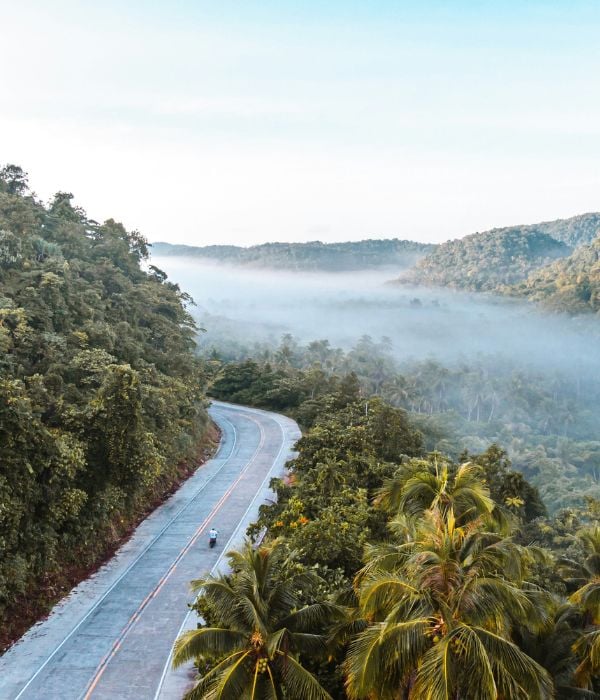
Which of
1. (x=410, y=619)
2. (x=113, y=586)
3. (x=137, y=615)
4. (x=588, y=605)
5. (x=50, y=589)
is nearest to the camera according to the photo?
(x=410, y=619)

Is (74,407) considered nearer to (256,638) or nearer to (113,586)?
(113,586)

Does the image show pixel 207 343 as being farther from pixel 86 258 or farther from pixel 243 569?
pixel 243 569

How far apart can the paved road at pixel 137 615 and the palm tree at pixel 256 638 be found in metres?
6.02

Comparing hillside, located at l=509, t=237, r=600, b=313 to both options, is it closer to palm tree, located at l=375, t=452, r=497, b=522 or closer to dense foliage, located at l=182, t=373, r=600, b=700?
palm tree, located at l=375, t=452, r=497, b=522

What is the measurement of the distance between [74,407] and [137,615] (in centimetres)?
678

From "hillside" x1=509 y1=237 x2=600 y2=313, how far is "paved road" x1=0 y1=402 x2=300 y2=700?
142 meters

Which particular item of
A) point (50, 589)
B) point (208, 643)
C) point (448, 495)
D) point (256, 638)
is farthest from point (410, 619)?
point (50, 589)

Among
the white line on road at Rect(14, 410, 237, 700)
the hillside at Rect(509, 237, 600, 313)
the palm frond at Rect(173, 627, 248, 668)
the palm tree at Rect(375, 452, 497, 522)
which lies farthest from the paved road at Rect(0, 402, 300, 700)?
the hillside at Rect(509, 237, 600, 313)

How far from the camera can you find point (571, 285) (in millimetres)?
158500

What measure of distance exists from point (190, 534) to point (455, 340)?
448ft

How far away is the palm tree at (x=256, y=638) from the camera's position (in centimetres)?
912

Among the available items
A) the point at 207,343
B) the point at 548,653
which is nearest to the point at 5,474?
the point at 548,653

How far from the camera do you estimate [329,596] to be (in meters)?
12.6

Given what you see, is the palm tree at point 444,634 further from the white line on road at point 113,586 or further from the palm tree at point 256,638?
the white line on road at point 113,586
